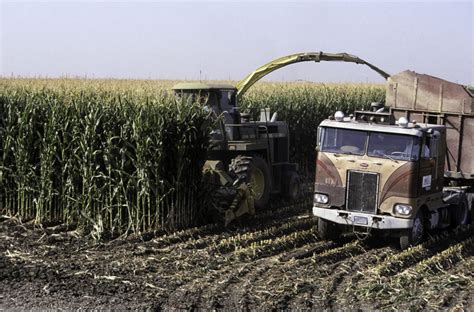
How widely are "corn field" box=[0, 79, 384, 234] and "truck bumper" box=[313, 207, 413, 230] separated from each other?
8.34 feet

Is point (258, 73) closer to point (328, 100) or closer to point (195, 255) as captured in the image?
point (328, 100)

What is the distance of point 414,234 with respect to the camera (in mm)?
11742

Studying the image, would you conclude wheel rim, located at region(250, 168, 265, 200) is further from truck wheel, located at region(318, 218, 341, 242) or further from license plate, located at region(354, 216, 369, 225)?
license plate, located at region(354, 216, 369, 225)

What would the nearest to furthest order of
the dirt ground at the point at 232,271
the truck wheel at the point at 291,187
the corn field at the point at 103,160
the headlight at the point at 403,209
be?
the dirt ground at the point at 232,271
the headlight at the point at 403,209
the corn field at the point at 103,160
the truck wheel at the point at 291,187

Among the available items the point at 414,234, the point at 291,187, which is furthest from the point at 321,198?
the point at 291,187

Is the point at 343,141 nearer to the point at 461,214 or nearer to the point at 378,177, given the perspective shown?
the point at 378,177

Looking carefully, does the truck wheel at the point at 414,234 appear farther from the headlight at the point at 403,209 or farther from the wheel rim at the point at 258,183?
the wheel rim at the point at 258,183

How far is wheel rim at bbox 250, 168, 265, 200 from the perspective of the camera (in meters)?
14.3

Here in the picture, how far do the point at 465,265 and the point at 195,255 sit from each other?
413 cm

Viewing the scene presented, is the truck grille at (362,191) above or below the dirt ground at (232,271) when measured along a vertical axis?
above

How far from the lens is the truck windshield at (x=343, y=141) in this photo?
1183cm

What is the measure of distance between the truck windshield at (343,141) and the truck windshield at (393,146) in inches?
5.8

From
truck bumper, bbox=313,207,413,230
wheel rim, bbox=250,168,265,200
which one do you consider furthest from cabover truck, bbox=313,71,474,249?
wheel rim, bbox=250,168,265,200

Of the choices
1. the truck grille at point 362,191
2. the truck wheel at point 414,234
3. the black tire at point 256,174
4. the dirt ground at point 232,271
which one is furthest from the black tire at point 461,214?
the black tire at point 256,174
